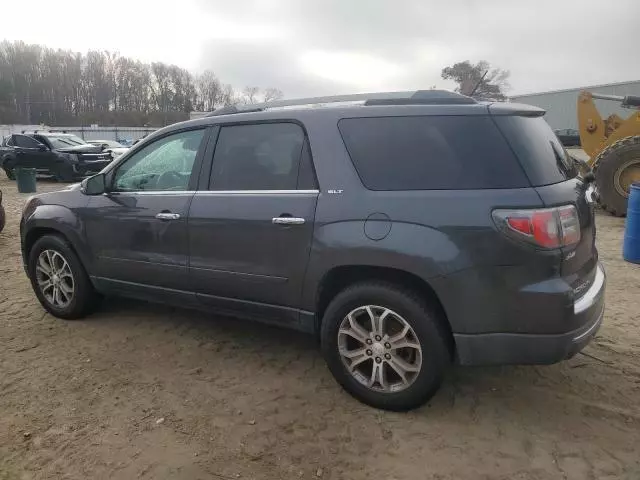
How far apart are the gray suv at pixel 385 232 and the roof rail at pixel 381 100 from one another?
2 cm

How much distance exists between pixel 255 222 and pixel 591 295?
205 centimetres

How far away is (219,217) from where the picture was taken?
3.55 meters

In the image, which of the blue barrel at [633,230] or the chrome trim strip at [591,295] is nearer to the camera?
the chrome trim strip at [591,295]

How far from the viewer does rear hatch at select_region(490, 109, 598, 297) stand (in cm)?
274

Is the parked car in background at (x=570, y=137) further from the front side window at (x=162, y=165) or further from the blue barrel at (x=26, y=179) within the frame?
the front side window at (x=162, y=165)

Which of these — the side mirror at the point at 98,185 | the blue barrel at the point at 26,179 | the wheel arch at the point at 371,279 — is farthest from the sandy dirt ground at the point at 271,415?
the blue barrel at the point at 26,179

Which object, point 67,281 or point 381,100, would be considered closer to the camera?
point 381,100

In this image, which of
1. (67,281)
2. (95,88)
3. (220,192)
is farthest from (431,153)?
(95,88)

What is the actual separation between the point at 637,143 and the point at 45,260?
977 cm

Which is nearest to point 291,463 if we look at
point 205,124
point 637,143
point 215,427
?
point 215,427

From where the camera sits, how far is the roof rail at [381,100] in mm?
3104

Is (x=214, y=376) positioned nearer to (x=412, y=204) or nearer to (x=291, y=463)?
(x=291, y=463)

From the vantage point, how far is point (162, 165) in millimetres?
4035

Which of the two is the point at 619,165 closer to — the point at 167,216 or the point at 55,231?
the point at 167,216
